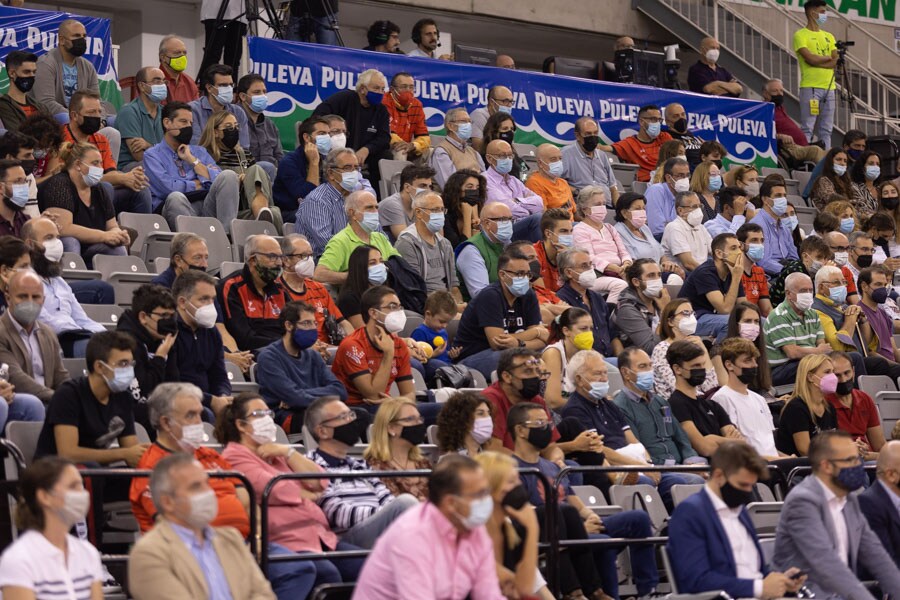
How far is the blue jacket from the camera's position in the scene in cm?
823

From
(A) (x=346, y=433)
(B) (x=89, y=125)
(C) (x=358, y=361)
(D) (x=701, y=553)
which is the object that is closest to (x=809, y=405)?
(C) (x=358, y=361)

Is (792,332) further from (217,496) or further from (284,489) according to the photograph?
(217,496)

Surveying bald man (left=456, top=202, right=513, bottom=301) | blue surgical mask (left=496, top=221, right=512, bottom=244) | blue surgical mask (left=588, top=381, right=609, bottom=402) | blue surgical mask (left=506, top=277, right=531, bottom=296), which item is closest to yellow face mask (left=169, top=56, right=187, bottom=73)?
bald man (left=456, top=202, right=513, bottom=301)

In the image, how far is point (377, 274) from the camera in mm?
9711

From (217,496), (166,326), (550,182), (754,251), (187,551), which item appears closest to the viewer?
(187,551)

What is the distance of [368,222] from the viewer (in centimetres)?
1029

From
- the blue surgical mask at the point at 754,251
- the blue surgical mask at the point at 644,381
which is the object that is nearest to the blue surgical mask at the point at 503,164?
the blue surgical mask at the point at 754,251

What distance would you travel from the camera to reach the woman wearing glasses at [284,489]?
6.76 meters

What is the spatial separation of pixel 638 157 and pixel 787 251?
1881 mm

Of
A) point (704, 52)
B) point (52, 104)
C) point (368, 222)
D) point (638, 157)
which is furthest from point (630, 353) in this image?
point (704, 52)

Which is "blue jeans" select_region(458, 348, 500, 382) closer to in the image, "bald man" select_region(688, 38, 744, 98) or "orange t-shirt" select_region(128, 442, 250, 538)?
"orange t-shirt" select_region(128, 442, 250, 538)

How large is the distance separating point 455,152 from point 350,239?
2470 millimetres

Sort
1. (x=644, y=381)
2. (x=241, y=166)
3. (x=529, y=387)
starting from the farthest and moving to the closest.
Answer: (x=241, y=166) < (x=644, y=381) < (x=529, y=387)

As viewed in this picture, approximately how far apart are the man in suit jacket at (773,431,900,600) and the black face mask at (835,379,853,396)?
2385mm
